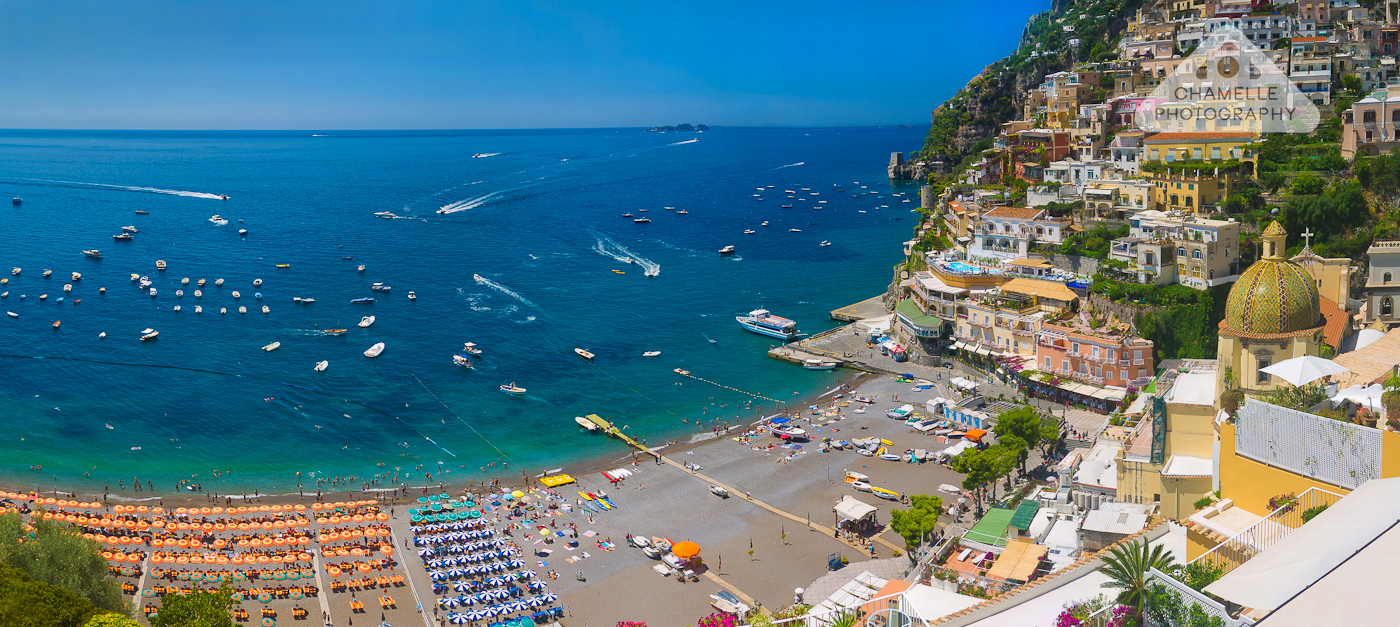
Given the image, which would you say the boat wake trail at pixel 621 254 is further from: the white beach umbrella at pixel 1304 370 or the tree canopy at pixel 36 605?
the white beach umbrella at pixel 1304 370

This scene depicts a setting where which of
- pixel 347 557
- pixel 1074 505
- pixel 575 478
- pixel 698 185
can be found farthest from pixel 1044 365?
pixel 698 185

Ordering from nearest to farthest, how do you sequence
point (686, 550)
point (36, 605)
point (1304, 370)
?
point (36, 605), point (1304, 370), point (686, 550)

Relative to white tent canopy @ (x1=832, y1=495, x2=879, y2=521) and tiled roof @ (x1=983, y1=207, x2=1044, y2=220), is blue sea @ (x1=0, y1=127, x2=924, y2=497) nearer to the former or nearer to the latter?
white tent canopy @ (x1=832, y1=495, x2=879, y2=521)

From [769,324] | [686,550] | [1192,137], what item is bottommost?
[686,550]

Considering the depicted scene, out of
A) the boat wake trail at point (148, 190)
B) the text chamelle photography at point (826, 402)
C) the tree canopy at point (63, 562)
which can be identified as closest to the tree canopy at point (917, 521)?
the text chamelle photography at point (826, 402)

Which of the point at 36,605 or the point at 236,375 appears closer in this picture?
the point at 36,605

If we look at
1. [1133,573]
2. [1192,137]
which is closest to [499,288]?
[1192,137]

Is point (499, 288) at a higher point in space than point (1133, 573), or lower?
lower

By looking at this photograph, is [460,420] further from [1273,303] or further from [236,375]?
[1273,303]
